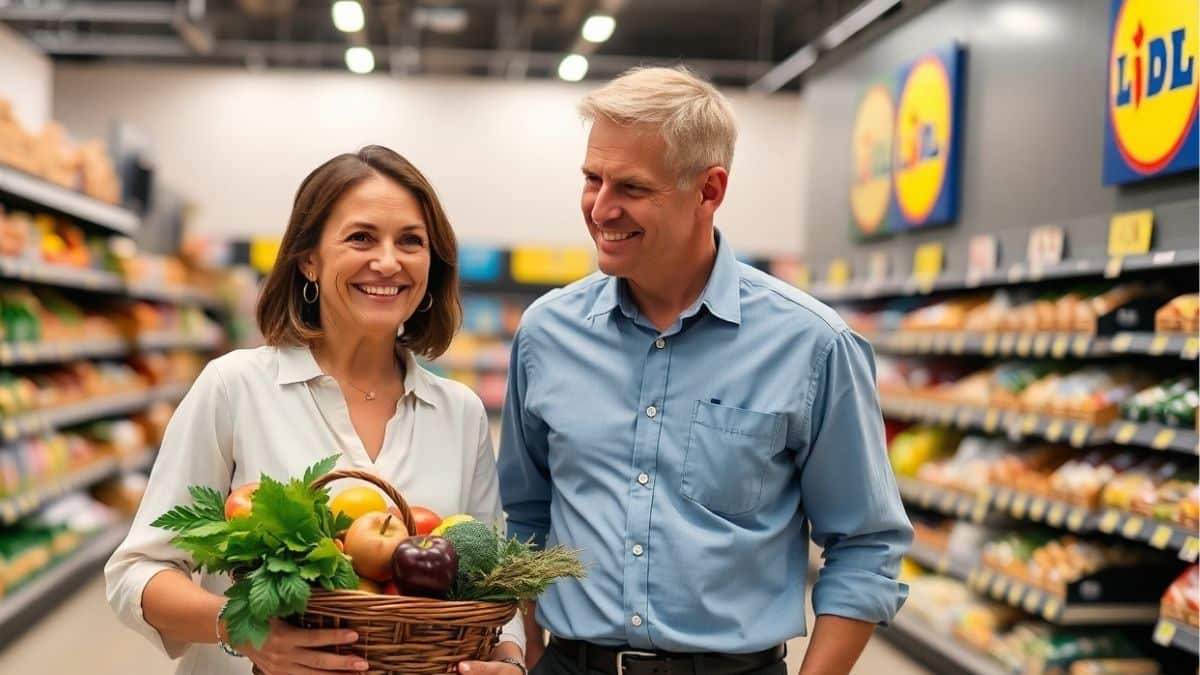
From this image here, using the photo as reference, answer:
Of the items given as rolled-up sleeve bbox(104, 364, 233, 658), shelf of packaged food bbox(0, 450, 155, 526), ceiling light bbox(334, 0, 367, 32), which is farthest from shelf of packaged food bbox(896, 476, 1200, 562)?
ceiling light bbox(334, 0, 367, 32)

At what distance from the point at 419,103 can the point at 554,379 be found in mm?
11214

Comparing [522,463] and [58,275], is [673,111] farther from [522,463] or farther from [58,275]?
[58,275]

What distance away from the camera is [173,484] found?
191cm

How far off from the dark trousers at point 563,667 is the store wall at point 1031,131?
276cm

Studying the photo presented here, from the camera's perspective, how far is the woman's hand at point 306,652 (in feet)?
5.20

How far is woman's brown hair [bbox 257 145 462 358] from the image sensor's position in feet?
6.77

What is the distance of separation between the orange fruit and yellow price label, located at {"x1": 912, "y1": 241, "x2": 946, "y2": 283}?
4922 millimetres

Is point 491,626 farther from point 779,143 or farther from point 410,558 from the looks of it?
point 779,143

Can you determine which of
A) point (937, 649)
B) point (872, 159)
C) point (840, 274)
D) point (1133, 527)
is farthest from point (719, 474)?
point (840, 274)

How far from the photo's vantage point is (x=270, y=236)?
1243cm

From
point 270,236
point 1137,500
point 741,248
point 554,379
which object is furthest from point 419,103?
point 554,379

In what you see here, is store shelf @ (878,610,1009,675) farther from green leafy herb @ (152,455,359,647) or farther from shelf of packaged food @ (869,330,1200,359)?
green leafy herb @ (152,455,359,647)

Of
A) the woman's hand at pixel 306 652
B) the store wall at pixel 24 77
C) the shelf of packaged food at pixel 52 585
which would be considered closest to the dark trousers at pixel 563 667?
the woman's hand at pixel 306 652

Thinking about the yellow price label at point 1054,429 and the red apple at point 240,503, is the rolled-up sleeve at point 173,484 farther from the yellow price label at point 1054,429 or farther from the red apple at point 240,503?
the yellow price label at point 1054,429
